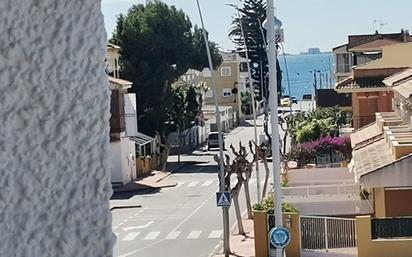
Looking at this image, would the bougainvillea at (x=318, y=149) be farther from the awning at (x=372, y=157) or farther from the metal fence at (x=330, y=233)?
the metal fence at (x=330, y=233)

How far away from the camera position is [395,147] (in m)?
23.9

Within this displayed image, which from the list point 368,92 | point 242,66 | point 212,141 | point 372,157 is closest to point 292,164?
point 368,92

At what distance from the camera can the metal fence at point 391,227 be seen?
70.5 feet

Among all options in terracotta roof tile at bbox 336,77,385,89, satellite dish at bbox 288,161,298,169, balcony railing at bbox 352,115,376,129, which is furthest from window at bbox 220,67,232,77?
satellite dish at bbox 288,161,298,169

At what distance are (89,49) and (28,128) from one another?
0.17 m

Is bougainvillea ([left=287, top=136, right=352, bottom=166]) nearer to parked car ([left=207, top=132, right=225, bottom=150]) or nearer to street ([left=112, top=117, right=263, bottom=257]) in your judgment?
street ([left=112, top=117, right=263, bottom=257])

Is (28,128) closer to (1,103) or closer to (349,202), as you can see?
(1,103)

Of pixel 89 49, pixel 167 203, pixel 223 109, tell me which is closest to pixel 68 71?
pixel 89 49

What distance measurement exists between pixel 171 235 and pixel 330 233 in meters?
9.16

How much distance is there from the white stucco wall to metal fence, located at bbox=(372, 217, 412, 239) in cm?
2022

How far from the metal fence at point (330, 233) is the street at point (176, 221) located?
15.1 ft

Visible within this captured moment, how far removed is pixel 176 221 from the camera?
33844mm

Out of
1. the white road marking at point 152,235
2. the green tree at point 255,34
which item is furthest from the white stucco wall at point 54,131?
the green tree at point 255,34

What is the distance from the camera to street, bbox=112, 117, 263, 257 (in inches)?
1083
